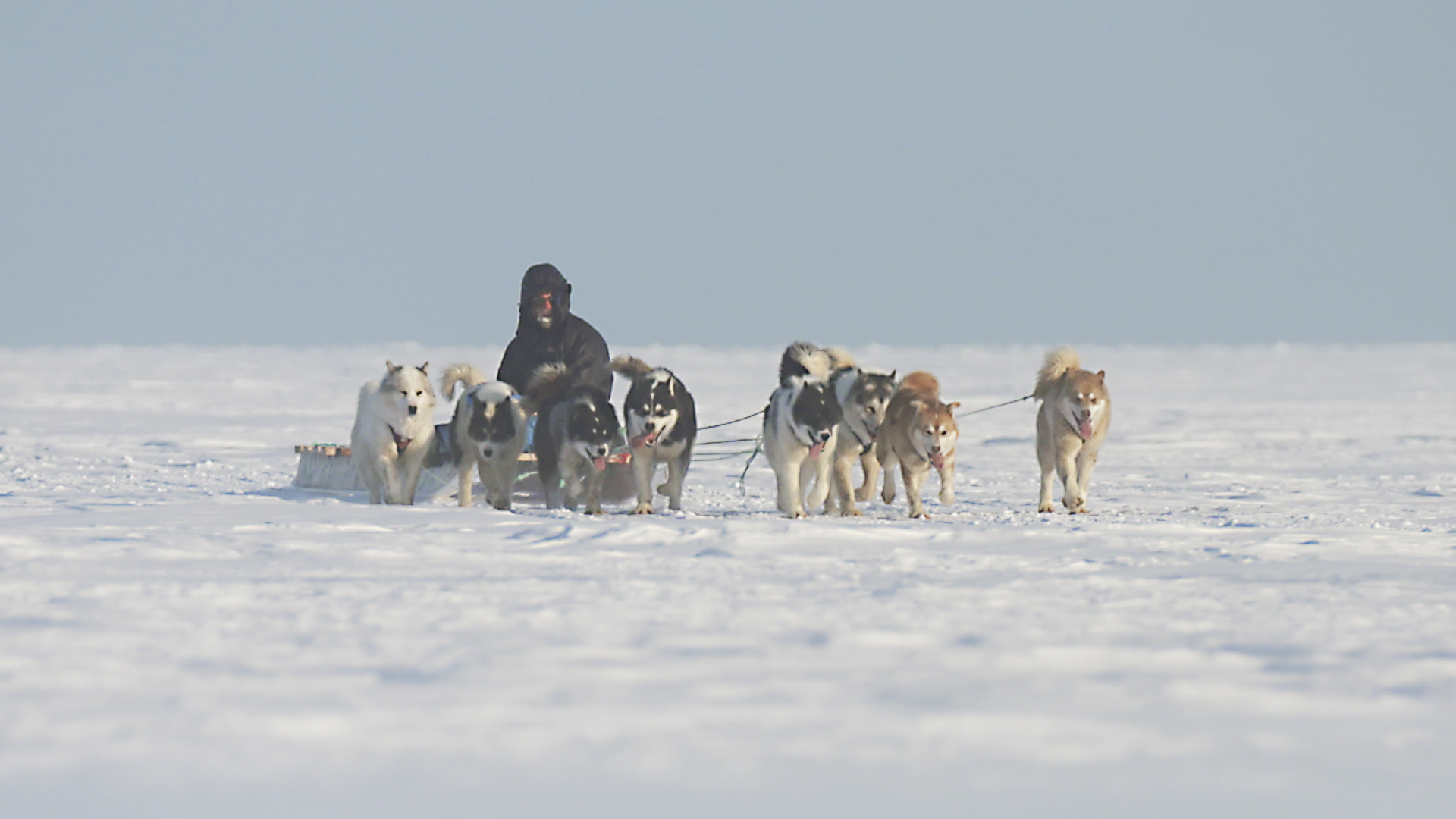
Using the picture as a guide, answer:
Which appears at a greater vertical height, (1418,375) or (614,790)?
(1418,375)

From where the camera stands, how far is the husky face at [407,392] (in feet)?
26.7

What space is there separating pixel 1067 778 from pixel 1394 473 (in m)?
10.5

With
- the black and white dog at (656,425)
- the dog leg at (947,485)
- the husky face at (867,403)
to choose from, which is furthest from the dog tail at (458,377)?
the dog leg at (947,485)

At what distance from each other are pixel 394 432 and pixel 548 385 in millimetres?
918

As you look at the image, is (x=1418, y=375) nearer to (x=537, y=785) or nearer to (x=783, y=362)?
(x=783, y=362)

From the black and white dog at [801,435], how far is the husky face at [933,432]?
0.52 metres

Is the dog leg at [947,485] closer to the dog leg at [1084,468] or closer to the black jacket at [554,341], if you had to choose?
the dog leg at [1084,468]

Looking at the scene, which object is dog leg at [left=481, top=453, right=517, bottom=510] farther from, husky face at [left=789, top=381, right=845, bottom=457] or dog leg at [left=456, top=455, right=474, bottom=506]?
husky face at [left=789, top=381, right=845, bottom=457]

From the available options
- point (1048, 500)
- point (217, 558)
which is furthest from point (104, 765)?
point (1048, 500)

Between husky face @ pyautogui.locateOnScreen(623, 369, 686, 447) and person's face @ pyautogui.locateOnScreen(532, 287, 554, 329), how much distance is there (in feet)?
4.42

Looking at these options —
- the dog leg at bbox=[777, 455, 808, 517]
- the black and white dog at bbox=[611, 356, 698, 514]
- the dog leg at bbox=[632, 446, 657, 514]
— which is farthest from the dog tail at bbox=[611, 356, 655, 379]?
the dog leg at bbox=[777, 455, 808, 517]

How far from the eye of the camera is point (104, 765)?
11.2ft

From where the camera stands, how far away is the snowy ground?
131 inches

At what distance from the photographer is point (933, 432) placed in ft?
26.4
